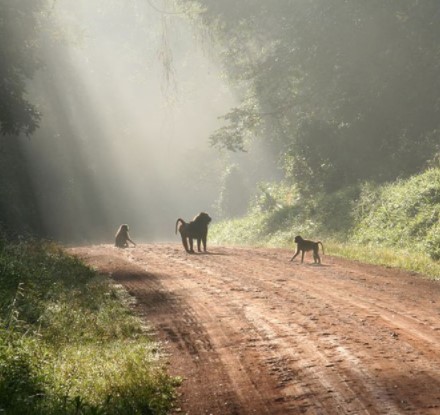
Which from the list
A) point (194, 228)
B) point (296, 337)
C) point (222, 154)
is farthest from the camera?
point (222, 154)

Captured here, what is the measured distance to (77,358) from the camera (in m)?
7.47

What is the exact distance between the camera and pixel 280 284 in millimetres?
13289

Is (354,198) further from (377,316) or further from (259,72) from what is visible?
(377,316)

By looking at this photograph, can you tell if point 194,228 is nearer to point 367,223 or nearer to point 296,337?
point 367,223

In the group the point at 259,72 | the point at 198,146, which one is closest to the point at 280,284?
the point at 259,72

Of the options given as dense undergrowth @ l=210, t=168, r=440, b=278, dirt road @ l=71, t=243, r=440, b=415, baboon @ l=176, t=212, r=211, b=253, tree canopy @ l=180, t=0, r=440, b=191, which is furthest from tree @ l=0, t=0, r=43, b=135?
tree canopy @ l=180, t=0, r=440, b=191

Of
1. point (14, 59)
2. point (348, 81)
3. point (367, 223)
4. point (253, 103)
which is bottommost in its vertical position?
point (367, 223)

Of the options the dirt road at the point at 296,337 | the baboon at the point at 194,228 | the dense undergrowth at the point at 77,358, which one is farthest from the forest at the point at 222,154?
the baboon at the point at 194,228

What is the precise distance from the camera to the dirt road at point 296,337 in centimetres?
616

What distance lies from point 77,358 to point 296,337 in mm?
2876

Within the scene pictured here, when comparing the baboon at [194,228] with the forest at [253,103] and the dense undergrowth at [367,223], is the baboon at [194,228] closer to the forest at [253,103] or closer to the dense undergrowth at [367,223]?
the dense undergrowth at [367,223]

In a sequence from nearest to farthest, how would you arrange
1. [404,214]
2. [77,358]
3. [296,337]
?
[77,358], [296,337], [404,214]

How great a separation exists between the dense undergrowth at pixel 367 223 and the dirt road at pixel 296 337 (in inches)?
159

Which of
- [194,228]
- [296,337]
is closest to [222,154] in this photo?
[194,228]
